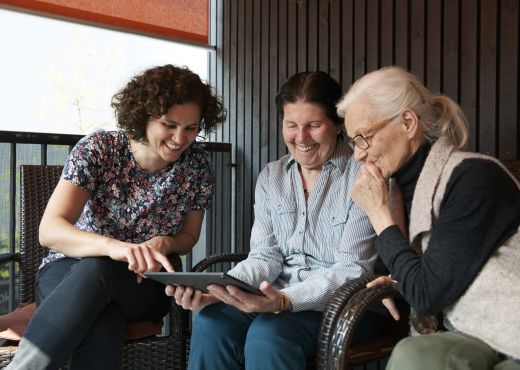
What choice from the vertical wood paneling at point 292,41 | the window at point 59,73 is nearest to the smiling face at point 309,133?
the vertical wood paneling at point 292,41

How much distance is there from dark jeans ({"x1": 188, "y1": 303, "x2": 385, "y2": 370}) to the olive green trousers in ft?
1.18

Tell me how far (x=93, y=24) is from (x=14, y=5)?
430 mm

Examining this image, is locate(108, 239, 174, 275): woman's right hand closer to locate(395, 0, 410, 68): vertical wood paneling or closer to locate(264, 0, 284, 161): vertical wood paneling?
locate(395, 0, 410, 68): vertical wood paneling

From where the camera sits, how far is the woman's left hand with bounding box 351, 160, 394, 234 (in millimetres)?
1675

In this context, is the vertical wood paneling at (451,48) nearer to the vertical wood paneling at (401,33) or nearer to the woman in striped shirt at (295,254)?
the vertical wood paneling at (401,33)

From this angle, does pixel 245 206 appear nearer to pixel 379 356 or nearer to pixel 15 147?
pixel 15 147

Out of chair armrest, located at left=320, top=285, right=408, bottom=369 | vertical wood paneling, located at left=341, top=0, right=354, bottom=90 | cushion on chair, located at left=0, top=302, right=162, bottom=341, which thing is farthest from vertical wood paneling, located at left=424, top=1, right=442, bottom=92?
cushion on chair, located at left=0, top=302, right=162, bottom=341

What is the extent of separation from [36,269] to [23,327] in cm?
40

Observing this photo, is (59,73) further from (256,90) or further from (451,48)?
(451,48)

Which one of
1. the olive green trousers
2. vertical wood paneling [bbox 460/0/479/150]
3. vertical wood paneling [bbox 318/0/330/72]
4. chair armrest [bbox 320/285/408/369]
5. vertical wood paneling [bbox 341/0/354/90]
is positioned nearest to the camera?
the olive green trousers

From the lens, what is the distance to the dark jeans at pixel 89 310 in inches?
69.9

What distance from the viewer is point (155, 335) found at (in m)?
2.15

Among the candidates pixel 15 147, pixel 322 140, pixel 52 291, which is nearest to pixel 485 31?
pixel 322 140

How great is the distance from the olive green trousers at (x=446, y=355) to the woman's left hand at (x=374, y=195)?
1.09ft
